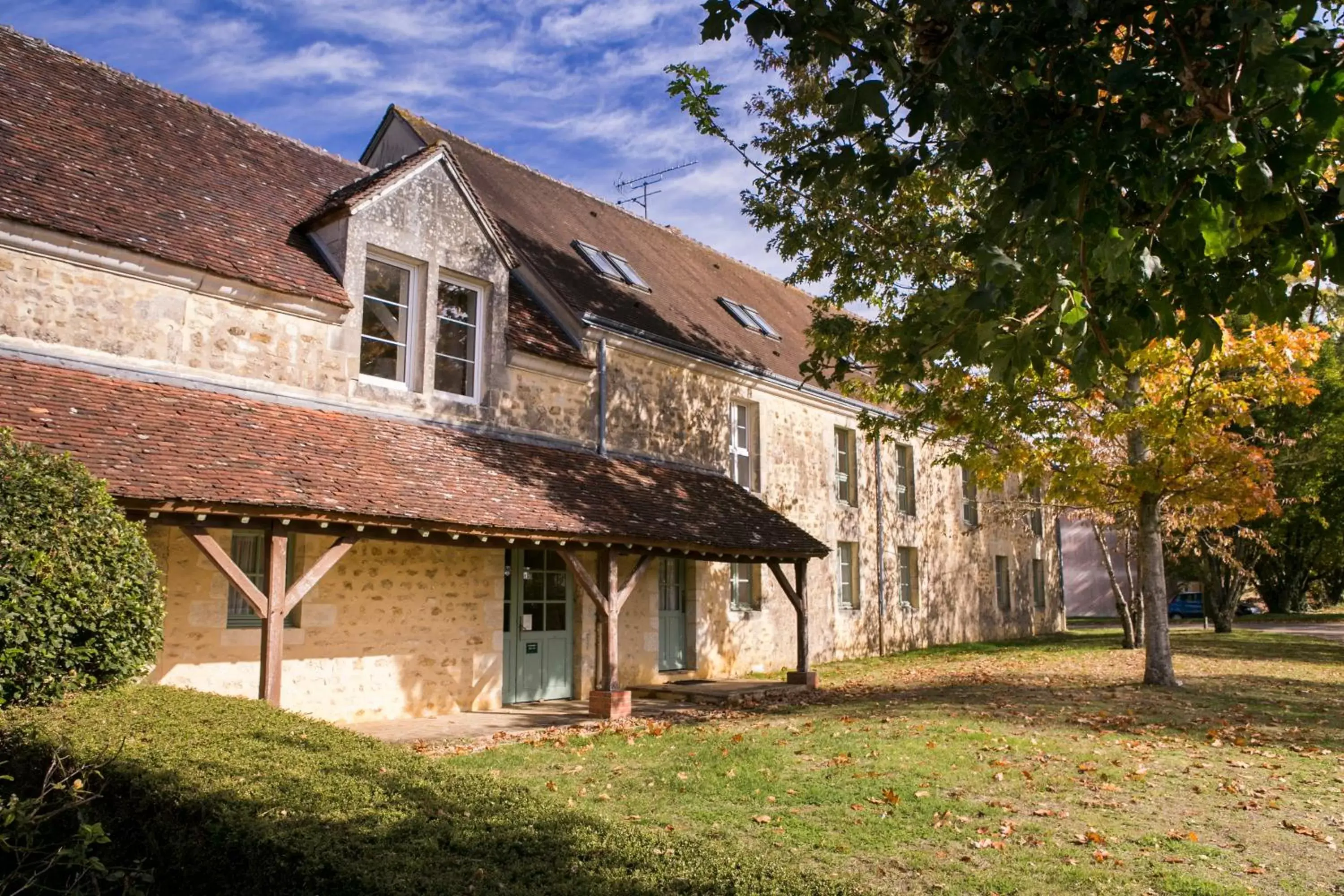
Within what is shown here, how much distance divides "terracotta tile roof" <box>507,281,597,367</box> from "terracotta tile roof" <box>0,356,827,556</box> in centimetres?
123

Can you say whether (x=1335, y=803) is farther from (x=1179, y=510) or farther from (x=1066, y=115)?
(x=1179, y=510)

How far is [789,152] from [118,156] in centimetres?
813

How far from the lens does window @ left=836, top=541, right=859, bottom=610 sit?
19016mm

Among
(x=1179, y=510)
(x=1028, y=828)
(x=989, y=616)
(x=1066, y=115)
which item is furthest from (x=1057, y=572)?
(x=1066, y=115)

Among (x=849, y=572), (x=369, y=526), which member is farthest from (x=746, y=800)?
(x=849, y=572)

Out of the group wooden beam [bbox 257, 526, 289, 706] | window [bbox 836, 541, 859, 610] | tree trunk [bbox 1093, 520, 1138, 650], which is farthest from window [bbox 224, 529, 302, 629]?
tree trunk [bbox 1093, 520, 1138, 650]

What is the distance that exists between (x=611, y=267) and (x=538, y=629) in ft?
21.7

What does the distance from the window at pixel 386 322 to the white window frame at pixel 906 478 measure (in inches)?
492

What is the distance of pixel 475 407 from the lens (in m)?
11.9

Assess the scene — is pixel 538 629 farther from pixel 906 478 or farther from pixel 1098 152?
pixel 906 478

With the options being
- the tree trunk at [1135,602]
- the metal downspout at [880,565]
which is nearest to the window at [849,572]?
the metal downspout at [880,565]

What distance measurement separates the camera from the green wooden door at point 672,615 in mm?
14617

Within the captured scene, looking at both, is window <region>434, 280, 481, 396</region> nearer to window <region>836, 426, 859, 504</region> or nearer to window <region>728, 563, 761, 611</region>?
window <region>728, 563, 761, 611</region>

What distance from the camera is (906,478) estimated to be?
2150cm
